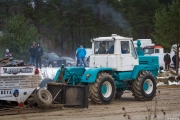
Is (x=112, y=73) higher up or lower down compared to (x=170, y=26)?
lower down

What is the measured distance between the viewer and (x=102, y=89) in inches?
620

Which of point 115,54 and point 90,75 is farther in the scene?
point 115,54

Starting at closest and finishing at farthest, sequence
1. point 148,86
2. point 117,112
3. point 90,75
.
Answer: point 117,112
point 90,75
point 148,86

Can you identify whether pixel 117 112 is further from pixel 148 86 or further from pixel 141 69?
pixel 148 86

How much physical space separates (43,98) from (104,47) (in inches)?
150

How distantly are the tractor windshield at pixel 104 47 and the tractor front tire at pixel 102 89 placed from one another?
1.11 metres

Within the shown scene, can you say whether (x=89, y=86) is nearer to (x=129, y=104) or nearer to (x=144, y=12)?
(x=129, y=104)

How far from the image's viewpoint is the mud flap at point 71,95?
46.9 ft

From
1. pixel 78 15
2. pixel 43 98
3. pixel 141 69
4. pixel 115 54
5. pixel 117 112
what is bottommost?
pixel 117 112

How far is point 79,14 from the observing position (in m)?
48.2

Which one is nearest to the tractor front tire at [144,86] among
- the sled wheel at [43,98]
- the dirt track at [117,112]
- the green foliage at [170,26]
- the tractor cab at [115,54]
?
the dirt track at [117,112]

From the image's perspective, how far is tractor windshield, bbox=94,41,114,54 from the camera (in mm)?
16581

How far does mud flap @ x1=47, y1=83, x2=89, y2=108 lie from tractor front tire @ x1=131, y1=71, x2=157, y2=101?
3026 millimetres

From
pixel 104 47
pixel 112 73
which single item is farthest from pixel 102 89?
pixel 104 47
